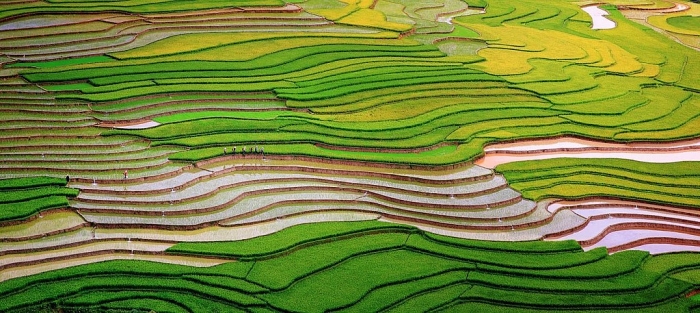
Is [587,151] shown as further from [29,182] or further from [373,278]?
[29,182]

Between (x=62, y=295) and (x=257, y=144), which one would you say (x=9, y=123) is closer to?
(x=257, y=144)

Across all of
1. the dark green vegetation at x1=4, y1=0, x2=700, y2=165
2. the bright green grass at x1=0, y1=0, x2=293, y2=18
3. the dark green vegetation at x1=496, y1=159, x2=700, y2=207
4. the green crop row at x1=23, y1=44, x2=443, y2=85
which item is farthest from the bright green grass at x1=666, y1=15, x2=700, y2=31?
the bright green grass at x1=0, y1=0, x2=293, y2=18

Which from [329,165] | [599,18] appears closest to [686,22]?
[599,18]

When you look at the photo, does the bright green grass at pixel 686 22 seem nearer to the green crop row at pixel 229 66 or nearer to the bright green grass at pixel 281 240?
the green crop row at pixel 229 66

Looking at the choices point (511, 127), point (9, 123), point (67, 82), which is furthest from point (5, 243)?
point (511, 127)

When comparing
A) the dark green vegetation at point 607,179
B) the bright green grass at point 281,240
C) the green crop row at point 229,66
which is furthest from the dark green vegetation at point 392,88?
the bright green grass at point 281,240

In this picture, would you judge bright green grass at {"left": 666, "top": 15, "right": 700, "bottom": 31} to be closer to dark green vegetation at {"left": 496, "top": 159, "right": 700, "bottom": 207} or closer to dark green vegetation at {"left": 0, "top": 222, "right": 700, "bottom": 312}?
dark green vegetation at {"left": 496, "top": 159, "right": 700, "bottom": 207}
